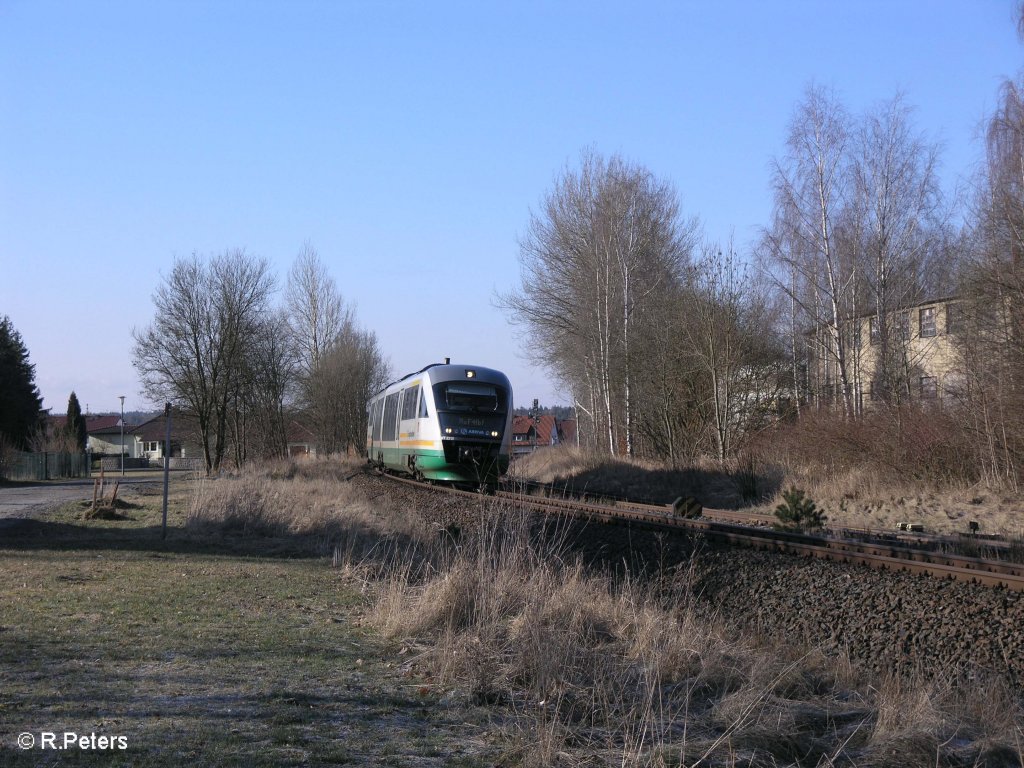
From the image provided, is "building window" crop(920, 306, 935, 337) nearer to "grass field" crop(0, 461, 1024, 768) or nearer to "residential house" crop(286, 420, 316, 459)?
"grass field" crop(0, 461, 1024, 768)

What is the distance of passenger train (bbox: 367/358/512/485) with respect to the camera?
23.5 metres

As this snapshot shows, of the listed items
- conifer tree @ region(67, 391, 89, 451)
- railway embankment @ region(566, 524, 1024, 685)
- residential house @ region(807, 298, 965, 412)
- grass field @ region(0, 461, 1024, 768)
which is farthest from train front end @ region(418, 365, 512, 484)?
conifer tree @ region(67, 391, 89, 451)

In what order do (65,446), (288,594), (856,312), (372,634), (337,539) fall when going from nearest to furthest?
(372,634) → (288,594) → (337,539) → (856,312) → (65,446)

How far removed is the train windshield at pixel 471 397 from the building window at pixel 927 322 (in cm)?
1703

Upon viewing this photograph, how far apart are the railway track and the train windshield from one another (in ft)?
22.1

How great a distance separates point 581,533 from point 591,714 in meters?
9.00

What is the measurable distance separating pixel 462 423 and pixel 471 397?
0.77 m

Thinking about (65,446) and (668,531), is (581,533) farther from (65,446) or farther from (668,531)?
(65,446)

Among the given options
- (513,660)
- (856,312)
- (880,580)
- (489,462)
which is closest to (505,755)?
(513,660)

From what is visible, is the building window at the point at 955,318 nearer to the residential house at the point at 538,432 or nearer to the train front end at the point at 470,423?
the train front end at the point at 470,423

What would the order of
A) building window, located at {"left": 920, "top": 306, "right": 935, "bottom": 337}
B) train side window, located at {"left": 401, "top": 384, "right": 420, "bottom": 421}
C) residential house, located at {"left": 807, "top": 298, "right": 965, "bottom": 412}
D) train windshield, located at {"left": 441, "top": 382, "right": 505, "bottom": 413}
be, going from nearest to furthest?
train windshield, located at {"left": 441, "top": 382, "right": 505, "bottom": 413} < train side window, located at {"left": 401, "top": 384, "right": 420, "bottom": 421} < residential house, located at {"left": 807, "top": 298, "right": 965, "bottom": 412} < building window, located at {"left": 920, "top": 306, "right": 935, "bottom": 337}

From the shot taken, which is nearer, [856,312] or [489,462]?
[489,462]

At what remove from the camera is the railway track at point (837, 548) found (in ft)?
30.4

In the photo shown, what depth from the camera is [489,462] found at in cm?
2402
